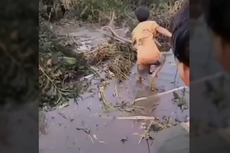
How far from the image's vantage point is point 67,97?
2.95ft

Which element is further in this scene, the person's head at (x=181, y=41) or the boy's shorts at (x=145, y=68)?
the boy's shorts at (x=145, y=68)

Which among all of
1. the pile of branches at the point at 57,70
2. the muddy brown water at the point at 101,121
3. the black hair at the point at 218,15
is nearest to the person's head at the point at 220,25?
the black hair at the point at 218,15

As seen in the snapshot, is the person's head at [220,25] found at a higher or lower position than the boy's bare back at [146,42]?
higher

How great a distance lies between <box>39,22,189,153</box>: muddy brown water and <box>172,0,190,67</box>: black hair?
0.15ft

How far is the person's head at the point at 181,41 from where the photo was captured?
82 cm

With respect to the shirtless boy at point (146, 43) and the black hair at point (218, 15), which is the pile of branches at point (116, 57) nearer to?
the shirtless boy at point (146, 43)

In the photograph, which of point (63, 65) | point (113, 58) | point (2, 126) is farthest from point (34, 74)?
point (113, 58)

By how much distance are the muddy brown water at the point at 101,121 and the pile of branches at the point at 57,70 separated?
33 millimetres

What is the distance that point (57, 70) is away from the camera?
870mm

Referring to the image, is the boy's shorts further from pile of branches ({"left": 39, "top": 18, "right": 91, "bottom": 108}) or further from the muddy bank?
pile of branches ({"left": 39, "top": 18, "right": 91, "bottom": 108})

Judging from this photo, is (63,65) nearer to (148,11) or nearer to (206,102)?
(148,11)

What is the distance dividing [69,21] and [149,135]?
35 centimetres

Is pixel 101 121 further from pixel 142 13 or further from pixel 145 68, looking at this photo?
pixel 142 13

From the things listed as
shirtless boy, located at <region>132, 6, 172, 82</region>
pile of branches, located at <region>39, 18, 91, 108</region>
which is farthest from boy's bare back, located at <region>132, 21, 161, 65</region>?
pile of branches, located at <region>39, 18, 91, 108</region>
